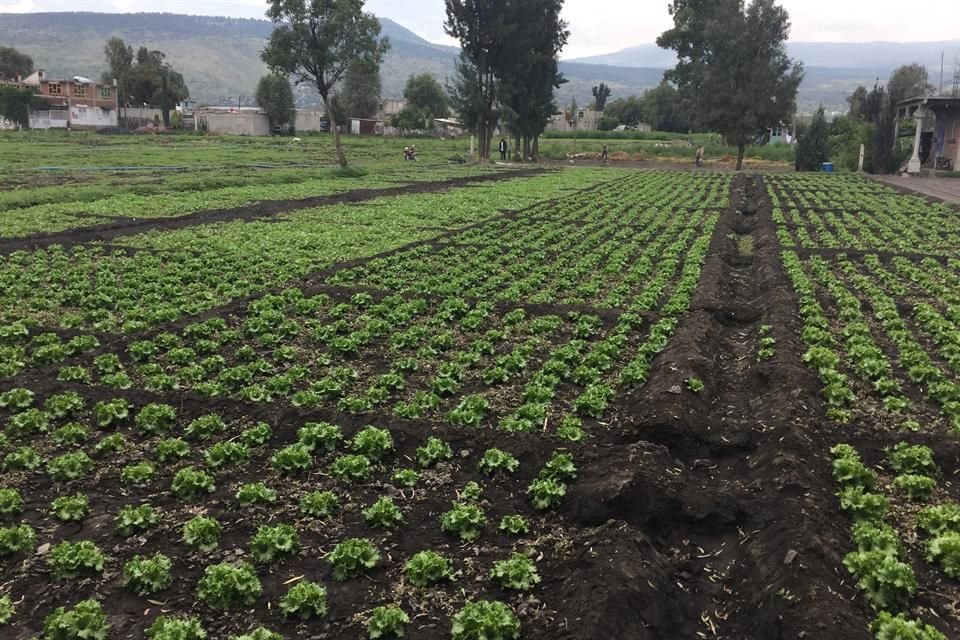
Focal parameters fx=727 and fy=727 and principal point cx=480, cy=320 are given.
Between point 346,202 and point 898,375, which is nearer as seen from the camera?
point 898,375

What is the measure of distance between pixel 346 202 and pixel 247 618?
26.3m

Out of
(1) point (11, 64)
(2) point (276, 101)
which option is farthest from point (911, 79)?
(1) point (11, 64)

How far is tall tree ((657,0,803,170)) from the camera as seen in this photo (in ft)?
195

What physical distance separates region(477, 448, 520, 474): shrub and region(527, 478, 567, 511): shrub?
0.50m

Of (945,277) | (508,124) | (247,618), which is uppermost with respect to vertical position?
(508,124)

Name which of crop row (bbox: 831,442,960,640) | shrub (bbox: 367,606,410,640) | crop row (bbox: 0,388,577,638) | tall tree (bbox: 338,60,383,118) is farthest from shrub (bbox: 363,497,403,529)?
tall tree (bbox: 338,60,383,118)

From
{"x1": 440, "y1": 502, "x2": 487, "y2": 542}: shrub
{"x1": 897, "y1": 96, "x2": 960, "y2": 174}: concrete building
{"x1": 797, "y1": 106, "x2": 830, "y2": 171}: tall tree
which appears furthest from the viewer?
{"x1": 797, "y1": 106, "x2": 830, "y2": 171}: tall tree

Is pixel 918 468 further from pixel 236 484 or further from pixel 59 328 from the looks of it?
pixel 59 328

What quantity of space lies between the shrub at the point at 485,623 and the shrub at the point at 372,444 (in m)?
2.80

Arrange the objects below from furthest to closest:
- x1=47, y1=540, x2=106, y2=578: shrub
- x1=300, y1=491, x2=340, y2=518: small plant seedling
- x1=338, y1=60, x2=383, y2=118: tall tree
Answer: x1=338, y1=60, x2=383, y2=118: tall tree
x1=300, y1=491, x2=340, y2=518: small plant seedling
x1=47, y1=540, x2=106, y2=578: shrub

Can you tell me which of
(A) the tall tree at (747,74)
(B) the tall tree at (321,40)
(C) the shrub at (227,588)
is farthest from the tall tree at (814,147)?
(C) the shrub at (227,588)

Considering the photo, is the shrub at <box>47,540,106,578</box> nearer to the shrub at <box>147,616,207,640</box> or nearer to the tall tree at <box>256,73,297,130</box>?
the shrub at <box>147,616,207,640</box>

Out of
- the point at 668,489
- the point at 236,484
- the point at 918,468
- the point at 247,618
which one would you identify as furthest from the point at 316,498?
the point at 918,468

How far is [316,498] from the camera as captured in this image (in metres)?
6.75
